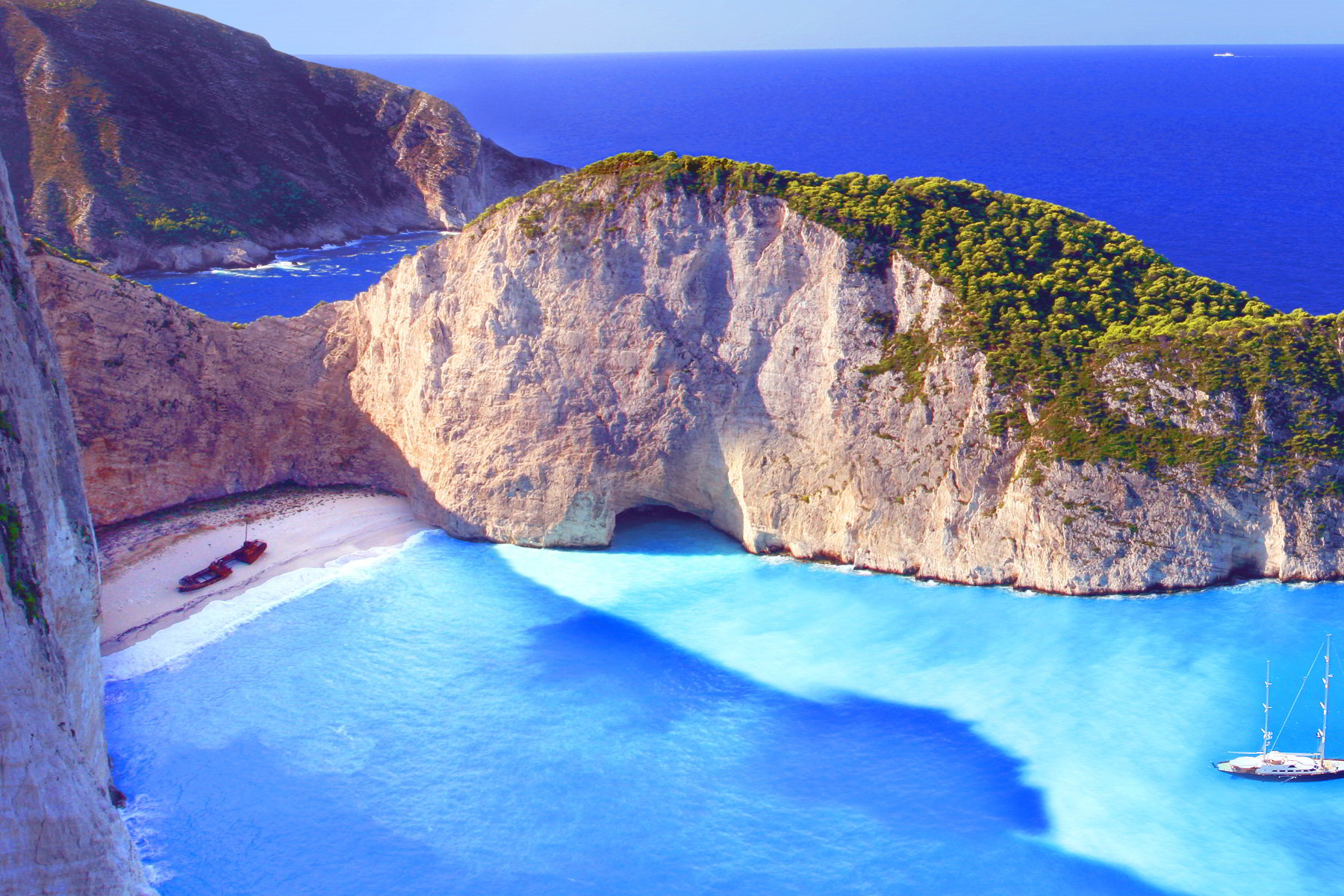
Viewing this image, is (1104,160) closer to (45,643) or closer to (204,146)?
(204,146)

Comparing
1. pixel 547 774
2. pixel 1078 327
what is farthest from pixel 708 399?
pixel 547 774

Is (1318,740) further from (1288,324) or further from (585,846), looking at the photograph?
(585,846)

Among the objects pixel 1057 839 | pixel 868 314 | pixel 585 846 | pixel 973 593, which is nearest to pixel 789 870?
pixel 585 846

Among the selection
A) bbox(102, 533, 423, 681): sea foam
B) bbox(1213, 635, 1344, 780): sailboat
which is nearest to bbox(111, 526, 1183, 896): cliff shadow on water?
bbox(102, 533, 423, 681): sea foam

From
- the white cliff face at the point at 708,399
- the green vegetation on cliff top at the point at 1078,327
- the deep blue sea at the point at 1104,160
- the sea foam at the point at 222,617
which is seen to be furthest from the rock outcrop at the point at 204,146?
the green vegetation on cliff top at the point at 1078,327

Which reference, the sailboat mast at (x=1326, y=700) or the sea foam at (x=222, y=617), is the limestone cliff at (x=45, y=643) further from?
the sailboat mast at (x=1326, y=700)

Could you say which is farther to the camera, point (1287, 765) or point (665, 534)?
point (665, 534)
